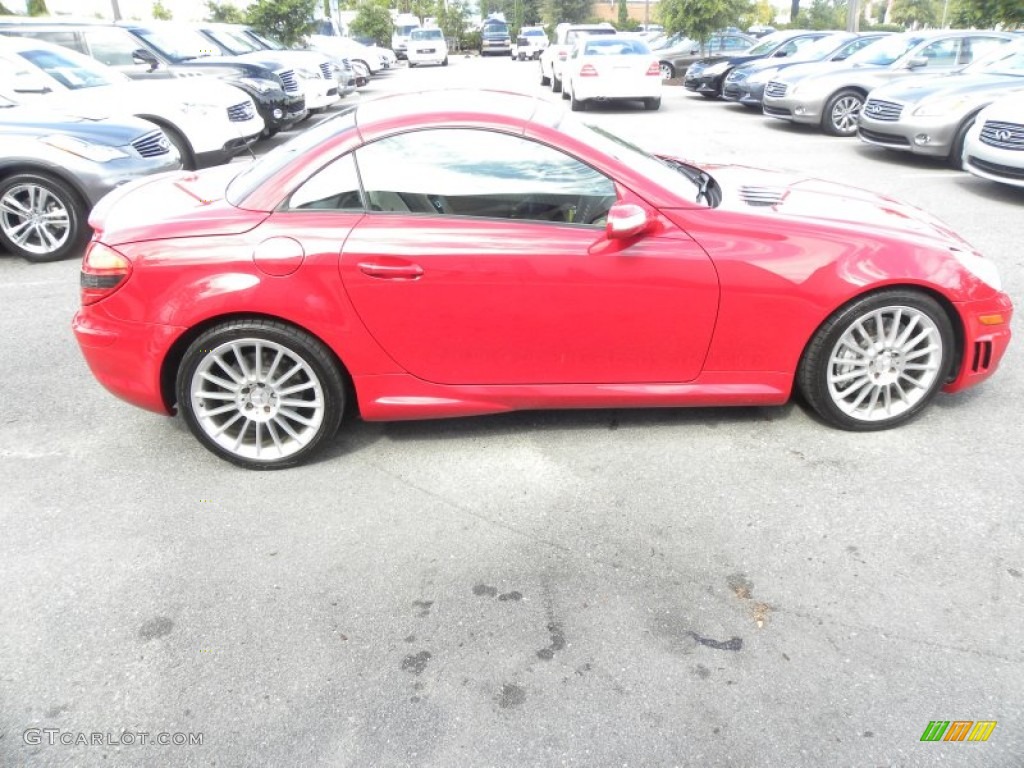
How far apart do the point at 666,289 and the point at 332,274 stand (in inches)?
55.8

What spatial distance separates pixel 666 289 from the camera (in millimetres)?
3338

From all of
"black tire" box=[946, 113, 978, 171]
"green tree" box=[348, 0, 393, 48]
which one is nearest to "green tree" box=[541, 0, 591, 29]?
"green tree" box=[348, 0, 393, 48]

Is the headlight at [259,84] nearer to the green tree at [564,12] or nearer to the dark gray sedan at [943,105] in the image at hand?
the dark gray sedan at [943,105]

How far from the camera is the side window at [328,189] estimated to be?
11.0 ft

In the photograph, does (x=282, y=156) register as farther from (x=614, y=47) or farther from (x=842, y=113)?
(x=614, y=47)

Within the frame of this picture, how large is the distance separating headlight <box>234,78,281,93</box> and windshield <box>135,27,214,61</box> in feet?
4.47

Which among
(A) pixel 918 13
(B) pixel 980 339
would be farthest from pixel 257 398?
(A) pixel 918 13

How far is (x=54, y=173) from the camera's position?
6.61 m

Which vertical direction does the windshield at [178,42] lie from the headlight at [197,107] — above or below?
above

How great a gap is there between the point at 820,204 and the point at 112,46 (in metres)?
11.0

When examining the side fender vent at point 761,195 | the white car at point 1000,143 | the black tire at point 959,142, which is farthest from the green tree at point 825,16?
the side fender vent at point 761,195

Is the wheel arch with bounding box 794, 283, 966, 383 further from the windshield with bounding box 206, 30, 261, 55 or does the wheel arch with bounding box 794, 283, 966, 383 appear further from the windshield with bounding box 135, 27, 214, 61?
the windshield with bounding box 206, 30, 261, 55

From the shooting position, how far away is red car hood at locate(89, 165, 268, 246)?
10.9 feet

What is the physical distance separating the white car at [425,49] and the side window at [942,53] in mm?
24412
